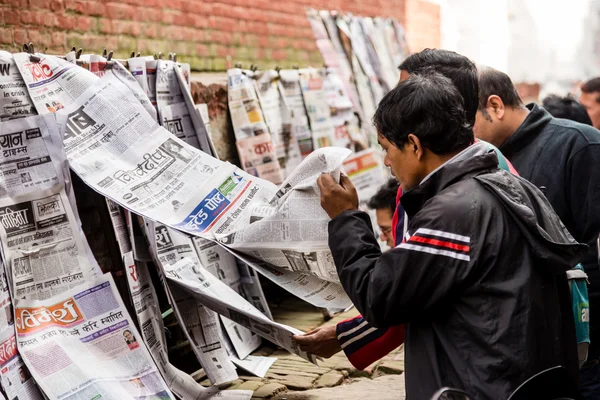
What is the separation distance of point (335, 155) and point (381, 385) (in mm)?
1465

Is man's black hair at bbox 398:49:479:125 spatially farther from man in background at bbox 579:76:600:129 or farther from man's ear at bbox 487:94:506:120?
man in background at bbox 579:76:600:129

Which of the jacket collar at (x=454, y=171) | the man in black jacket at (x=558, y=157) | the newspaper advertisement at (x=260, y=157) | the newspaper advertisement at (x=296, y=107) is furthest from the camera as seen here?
the newspaper advertisement at (x=296, y=107)

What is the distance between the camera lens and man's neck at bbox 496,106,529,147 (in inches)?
125

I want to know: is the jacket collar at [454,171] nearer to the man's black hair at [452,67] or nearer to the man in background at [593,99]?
the man's black hair at [452,67]

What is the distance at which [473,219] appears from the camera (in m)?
1.82

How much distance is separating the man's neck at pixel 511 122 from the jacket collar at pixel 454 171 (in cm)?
126

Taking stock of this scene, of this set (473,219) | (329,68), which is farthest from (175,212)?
(329,68)

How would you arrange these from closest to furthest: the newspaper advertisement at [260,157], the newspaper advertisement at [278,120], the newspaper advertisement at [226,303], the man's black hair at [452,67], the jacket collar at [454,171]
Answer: the jacket collar at [454,171] → the man's black hair at [452,67] → the newspaper advertisement at [226,303] → the newspaper advertisement at [260,157] → the newspaper advertisement at [278,120]

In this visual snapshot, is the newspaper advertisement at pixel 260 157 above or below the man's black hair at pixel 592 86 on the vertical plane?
below

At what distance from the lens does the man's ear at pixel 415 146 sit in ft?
6.34

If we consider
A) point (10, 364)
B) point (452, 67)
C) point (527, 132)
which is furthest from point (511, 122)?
point (10, 364)

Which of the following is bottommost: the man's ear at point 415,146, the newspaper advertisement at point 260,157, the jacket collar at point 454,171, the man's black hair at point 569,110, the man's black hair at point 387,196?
the man's black hair at point 387,196

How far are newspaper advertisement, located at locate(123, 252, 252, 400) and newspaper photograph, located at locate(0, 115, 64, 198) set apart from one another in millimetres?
492

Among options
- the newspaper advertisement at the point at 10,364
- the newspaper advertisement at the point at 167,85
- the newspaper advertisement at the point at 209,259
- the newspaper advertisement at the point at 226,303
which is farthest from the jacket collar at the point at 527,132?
the newspaper advertisement at the point at 10,364
